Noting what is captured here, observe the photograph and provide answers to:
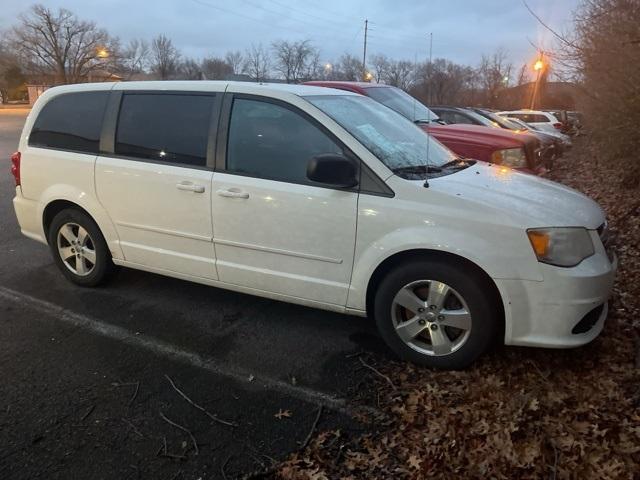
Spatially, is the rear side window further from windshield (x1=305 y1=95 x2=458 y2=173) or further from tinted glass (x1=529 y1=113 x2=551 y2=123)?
tinted glass (x1=529 y1=113 x2=551 y2=123)

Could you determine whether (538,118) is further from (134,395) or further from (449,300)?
(134,395)

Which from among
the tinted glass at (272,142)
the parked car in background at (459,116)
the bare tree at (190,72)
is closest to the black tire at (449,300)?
the tinted glass at (272,142)

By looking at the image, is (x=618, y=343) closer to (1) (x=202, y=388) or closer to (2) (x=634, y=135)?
(1) (x=202, y=388)

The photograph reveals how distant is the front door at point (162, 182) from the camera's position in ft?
13.0

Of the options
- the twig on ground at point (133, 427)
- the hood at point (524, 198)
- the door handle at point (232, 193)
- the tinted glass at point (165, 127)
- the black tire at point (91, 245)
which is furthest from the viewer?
the black tire at point (91, 245)

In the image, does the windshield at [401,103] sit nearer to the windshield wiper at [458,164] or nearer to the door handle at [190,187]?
the windshield wiper at [458,164]

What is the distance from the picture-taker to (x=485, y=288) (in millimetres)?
3152

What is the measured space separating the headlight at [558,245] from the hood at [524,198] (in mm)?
41

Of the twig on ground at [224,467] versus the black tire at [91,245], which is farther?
the black tire at [91,245]

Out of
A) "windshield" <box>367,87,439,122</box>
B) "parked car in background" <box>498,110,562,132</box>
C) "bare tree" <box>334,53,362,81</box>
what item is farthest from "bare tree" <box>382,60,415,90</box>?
"windshield" <box>367,87,439,122</box>

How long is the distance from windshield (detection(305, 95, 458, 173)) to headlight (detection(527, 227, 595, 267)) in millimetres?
897

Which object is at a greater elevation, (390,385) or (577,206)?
(577,206)

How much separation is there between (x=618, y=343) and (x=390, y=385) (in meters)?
1.67

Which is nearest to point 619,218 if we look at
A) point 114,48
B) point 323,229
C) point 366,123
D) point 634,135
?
point 634,135
